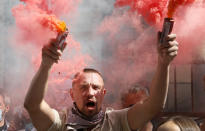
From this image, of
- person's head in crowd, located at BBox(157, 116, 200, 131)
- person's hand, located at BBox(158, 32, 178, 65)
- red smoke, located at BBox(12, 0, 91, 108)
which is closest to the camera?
person's hand, located at BBox(158, 32, 178, 65)

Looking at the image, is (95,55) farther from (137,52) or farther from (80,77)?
(80,77)

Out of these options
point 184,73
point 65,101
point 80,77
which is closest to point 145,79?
point 184,73

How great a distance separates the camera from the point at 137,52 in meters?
6.36

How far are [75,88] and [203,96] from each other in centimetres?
490

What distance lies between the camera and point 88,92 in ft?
9.02

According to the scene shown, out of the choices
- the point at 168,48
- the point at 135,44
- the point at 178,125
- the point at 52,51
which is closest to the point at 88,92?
the point at 52,51

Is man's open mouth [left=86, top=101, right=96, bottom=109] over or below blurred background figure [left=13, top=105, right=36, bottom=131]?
over

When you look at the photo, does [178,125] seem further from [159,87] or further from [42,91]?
[42,91]

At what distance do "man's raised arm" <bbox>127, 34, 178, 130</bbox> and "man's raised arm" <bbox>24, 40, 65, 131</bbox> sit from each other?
730mm

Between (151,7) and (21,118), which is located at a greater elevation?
(151,7)

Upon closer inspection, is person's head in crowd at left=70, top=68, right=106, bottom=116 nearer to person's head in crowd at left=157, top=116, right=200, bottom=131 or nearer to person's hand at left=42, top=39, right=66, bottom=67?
person's hand at left=42, top=39, right=66, bottom=67

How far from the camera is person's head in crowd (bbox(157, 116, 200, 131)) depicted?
16.0 ft

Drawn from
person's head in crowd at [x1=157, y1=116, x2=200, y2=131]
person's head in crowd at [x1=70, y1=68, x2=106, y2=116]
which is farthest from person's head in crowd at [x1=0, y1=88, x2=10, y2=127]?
person's head in crowd at [x1=70, y1=68, x2=106, y2=116]

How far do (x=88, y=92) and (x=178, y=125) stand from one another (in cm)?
264
